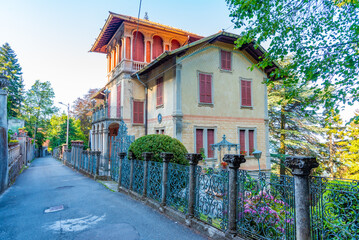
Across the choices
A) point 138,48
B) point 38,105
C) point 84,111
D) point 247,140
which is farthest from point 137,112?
point 38,105

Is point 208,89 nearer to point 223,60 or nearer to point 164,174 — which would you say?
point 223,60

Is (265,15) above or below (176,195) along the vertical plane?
above

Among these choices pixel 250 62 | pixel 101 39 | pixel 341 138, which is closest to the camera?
pixel 250 62

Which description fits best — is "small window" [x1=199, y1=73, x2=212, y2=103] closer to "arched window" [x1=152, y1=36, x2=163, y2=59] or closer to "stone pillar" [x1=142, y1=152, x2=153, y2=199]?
"arched window" [x1=152, y1=36, x2=163, y2=59]

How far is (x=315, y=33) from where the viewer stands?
8133 mm

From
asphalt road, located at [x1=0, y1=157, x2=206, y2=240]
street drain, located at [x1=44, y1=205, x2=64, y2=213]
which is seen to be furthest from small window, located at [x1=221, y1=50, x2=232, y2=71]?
street drain, located at [x1=44, y1=205, x2=64, y2=213]

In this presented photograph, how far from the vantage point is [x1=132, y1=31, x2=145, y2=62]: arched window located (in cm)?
1966

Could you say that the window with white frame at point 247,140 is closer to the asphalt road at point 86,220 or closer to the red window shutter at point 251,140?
the red window shutter at point 251,140

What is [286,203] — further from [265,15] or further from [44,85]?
[44,85]

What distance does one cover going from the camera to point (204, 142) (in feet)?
50.2

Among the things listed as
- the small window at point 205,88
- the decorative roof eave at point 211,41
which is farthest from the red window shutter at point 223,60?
the small window at point 205,88

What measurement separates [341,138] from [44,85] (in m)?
51.2

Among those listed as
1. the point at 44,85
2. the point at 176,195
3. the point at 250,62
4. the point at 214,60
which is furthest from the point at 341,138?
the point at 44,85

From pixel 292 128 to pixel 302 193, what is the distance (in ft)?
75.9
